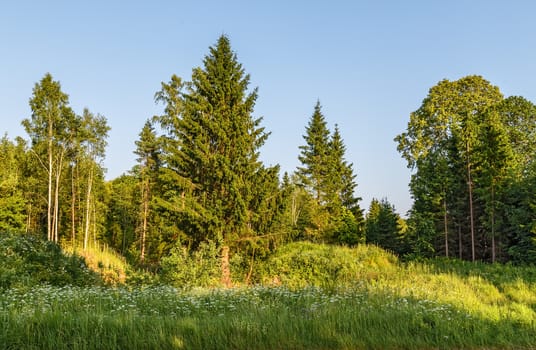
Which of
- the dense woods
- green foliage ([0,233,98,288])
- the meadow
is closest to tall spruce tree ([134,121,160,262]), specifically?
the dense woods

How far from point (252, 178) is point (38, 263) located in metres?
9.69

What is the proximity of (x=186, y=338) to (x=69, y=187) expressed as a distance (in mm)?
41081

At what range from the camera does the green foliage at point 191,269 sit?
14.1m

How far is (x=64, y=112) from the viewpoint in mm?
30594

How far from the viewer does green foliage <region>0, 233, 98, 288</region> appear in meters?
11.7

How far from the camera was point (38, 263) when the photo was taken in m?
13.0

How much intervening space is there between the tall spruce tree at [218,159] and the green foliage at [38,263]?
491cm

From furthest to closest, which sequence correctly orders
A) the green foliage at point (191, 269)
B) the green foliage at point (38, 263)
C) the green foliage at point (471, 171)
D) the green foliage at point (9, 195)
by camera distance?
the green foliage at point (9, 195) < the green foliage at point (471, 171) < the green foliage at point (191, 269) < the green foliage at point (38, 263)

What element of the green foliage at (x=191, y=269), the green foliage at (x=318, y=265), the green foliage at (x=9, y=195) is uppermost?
the green foliage at (x=9, y=195)

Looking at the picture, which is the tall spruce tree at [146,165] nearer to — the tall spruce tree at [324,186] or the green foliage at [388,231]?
the tall spruce tree at [324,186]

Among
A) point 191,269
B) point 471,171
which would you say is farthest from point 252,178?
point 471,171

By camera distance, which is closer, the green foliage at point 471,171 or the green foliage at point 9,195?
the green foliage at point 471,171

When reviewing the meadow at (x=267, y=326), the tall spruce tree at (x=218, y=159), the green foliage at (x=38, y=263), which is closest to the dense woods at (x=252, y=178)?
the tall spruce tree at (x=218, y=159)

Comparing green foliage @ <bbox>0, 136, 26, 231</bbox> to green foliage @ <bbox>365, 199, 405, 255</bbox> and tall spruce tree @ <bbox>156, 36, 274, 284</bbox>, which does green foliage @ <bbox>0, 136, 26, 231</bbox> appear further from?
green foliage @ <bbox>365, 199, 405, 255</bbox>
